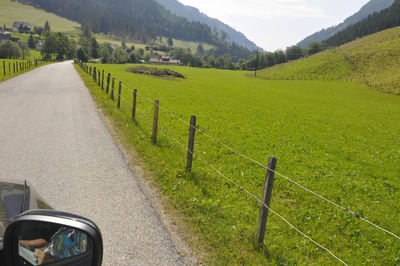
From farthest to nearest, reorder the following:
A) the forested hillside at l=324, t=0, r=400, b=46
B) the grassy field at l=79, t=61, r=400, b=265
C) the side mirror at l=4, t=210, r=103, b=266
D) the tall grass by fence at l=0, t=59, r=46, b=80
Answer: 1. the forested hillside at l=324, t=0, r=400, b=46
2. the tall grass by fence at l=0, t=59, r=46, b=80
3. the grassy field at l=79, t=61, r=400, b=265
4. the side mirror at l=4, t=210, r=103, b=266

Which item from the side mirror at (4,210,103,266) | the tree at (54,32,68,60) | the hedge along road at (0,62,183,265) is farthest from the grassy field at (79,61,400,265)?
the tree at (54,32,68,60)

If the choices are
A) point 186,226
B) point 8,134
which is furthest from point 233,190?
point 8,134

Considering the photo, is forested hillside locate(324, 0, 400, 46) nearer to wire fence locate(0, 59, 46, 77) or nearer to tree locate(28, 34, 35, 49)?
wire fence locate(0, 59, 46, 77)

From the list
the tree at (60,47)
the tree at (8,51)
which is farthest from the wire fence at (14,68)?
the tree at (60,47)

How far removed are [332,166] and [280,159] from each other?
2261 millimetres

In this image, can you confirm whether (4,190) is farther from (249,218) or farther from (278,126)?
(278,126)

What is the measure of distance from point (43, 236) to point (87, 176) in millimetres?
6526

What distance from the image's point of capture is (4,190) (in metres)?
1.96

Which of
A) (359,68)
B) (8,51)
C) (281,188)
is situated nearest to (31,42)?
(8,51)

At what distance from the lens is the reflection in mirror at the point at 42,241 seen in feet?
5.33

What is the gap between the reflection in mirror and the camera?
1623mm

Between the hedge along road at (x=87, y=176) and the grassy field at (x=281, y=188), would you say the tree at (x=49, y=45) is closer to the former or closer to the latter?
the grassy field at (x=281, y=188)

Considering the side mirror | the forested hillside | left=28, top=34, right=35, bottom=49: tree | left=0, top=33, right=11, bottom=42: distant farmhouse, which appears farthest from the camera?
left=28, top=34, right=35, bottom=49: tree

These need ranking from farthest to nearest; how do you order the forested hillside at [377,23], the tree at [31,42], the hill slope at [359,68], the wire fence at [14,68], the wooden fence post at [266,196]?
the tree at [31,42], the forested hillside at [377,23], the hill slope at [359,68], the wire fence at [14,68], the wooden fence post at [266,196]
